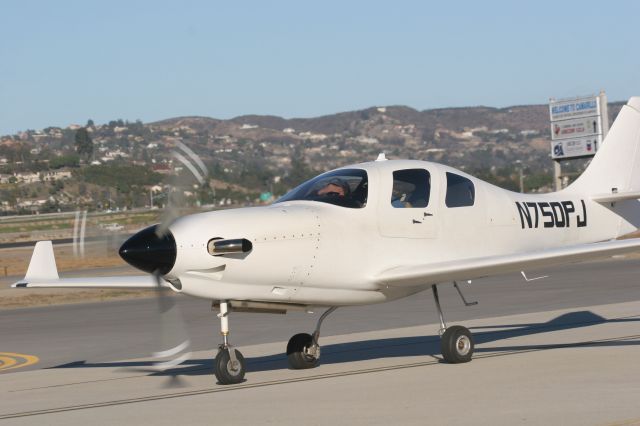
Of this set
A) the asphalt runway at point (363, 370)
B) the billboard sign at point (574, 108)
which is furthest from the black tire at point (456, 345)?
the billboard sign at point (574, 108)

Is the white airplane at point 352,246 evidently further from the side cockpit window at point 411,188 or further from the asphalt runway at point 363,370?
the asphalt runway at point 363,370

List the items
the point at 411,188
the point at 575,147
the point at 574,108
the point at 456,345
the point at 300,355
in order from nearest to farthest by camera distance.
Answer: the point at 456,345 < the point at 411,188 < the point at 300,355 < the point at 575,147 < the point at 574,108

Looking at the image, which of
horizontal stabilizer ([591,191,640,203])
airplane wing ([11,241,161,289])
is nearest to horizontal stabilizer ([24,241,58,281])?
airplane wing ([11,241,161,289])

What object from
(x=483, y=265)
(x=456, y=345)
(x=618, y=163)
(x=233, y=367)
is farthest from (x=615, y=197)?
(x=233, y=367)

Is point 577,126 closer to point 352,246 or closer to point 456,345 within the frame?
point 456,345

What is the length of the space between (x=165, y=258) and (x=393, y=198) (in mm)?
3385

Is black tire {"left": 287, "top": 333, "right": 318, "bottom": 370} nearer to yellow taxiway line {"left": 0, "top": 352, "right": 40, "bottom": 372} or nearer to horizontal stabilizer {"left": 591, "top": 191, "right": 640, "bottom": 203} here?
yellow taxiway line {"left": 0, "top": 352, "right": 40, "bottom": 372}

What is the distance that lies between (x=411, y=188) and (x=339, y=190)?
1.06 m

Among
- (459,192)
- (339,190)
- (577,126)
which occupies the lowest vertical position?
(459,192)

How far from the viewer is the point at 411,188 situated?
13781mm

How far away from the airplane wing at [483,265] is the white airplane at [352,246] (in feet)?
0.05

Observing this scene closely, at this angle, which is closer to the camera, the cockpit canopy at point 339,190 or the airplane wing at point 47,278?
the cockpit canopy at point 339,190

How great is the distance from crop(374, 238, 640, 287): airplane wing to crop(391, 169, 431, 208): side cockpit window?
2.67 ft

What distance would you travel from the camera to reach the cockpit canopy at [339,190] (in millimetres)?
13188
